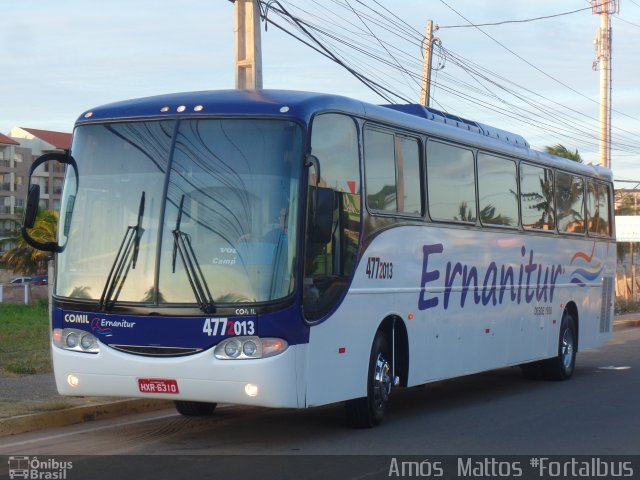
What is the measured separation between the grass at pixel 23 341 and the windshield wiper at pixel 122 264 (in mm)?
5983

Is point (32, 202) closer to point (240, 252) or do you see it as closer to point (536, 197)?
point (240, 252)

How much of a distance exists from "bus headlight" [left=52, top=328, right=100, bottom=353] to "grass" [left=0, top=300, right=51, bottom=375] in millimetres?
5462

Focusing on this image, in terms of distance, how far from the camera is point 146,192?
10.4 m

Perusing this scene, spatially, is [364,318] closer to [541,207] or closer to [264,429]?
[264,429]

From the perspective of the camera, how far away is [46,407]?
478 inches

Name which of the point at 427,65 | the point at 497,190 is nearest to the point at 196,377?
the point at 497,190

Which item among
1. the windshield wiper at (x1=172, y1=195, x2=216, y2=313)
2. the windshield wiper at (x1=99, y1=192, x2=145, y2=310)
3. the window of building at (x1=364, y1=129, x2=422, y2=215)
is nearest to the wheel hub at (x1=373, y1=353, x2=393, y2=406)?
the window of building at (x1=364, y1=129, x2=422, y2=215)

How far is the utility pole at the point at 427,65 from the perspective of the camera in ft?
97.6

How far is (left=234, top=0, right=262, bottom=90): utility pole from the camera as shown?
18.2 meters

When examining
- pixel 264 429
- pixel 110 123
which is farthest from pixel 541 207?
pixel 110 123

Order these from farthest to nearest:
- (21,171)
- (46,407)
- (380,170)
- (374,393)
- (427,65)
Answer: (21,171) → (427,65) → (46,407) → (380,170) → (374,393)

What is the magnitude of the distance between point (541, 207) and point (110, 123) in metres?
8.34

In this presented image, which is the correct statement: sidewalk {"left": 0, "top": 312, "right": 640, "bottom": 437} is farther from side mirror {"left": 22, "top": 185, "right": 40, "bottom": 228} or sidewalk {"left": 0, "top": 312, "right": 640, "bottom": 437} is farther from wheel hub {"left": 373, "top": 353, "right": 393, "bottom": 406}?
wheel hub {"left": 373, "top": 353, "right": 393, "bottom": 406}

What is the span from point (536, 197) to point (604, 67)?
27.7 m
